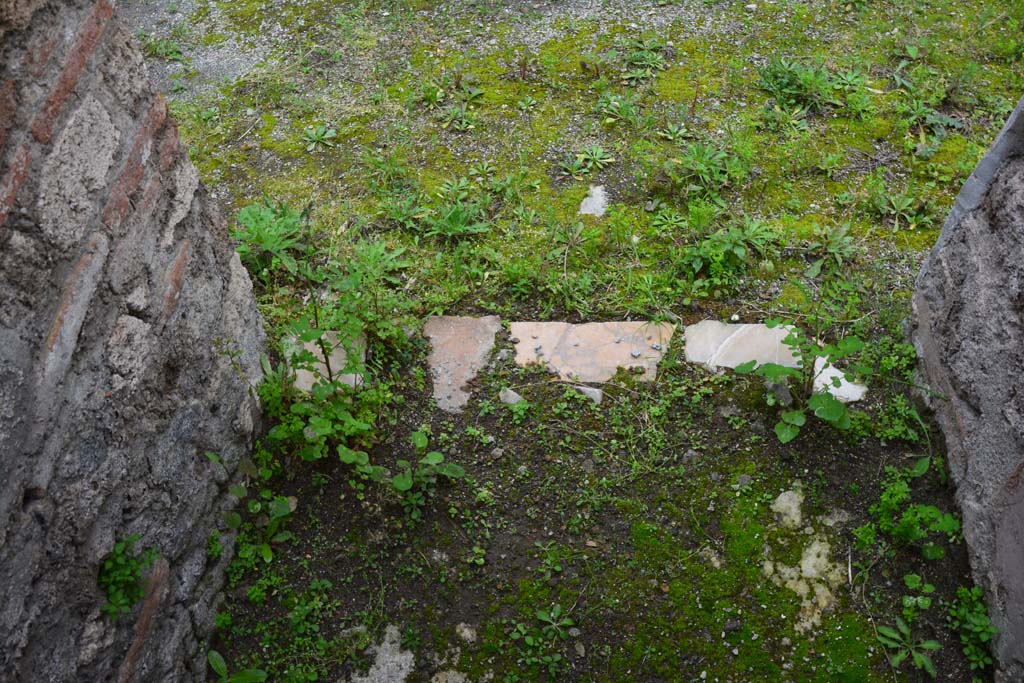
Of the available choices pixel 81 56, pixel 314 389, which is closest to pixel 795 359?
pixel 314 389

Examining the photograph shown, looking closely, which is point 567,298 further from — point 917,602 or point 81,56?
point 81,56

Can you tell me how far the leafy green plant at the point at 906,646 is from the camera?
2.39 m

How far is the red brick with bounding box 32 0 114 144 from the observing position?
73.4 inches

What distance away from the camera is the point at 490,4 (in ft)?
17.4

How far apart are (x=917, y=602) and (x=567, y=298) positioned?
1749mm

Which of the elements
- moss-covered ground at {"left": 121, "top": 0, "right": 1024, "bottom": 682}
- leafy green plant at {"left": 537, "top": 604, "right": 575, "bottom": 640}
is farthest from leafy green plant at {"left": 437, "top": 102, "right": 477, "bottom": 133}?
leafy green plant at {"left": 537, "top": 604, "right": 575, "bottom": 640}

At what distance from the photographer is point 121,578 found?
6.81 feet

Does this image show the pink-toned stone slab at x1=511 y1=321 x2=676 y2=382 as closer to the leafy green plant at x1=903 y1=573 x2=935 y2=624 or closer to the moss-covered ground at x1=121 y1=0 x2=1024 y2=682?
the moss-covered ground at x1=121 y1=0 x2=1024 y2=682

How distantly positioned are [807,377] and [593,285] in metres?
1.03

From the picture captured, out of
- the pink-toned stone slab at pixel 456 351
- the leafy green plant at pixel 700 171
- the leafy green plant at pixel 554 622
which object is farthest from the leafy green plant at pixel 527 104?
the leafy green plant at pixel 554 622

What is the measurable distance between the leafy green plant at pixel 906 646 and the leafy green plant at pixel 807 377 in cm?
70

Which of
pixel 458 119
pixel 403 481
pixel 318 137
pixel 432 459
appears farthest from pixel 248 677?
pixel 458 119

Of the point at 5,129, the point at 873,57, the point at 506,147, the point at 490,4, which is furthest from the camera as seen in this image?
the point at 490,4

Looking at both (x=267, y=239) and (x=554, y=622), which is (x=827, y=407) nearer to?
(x=554, y=622)
